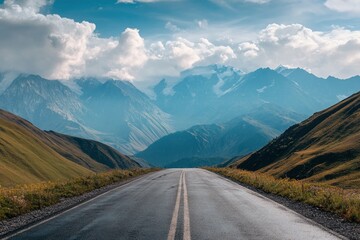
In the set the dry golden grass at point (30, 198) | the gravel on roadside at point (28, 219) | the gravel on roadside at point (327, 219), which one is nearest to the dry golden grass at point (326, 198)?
the gravel on roadside at point (327, 219)

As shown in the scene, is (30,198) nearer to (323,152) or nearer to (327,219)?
(327,219)

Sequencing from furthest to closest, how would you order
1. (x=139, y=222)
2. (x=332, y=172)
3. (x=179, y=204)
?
(x=332, y=172), (x=179, y=204), (x=139, y=222)

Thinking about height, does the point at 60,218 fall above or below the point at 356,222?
above

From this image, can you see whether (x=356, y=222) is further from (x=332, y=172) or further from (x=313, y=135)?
(x=313, y=135)

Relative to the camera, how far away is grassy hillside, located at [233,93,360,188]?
61344 millimetres

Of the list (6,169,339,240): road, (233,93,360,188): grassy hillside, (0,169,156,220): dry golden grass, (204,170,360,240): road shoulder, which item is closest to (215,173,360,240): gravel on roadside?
(204,170,360,240): road shoulder

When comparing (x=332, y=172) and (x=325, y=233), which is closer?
(x=325, y=233)

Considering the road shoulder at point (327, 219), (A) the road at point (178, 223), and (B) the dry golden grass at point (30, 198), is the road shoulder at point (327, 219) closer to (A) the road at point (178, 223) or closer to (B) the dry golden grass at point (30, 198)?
(A) the road at point (178, 223)

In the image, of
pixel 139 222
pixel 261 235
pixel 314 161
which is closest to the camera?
pixel 261 235

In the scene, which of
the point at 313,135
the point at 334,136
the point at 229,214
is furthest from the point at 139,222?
the point at 313,135

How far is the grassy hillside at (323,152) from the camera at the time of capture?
61344 mm

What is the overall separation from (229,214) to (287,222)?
8.59ft

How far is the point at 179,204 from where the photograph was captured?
2034 centimetres

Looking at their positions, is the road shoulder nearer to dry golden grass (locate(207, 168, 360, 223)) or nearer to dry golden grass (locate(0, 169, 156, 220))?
dry golden grass (locate(207, 168, 360, 223))
